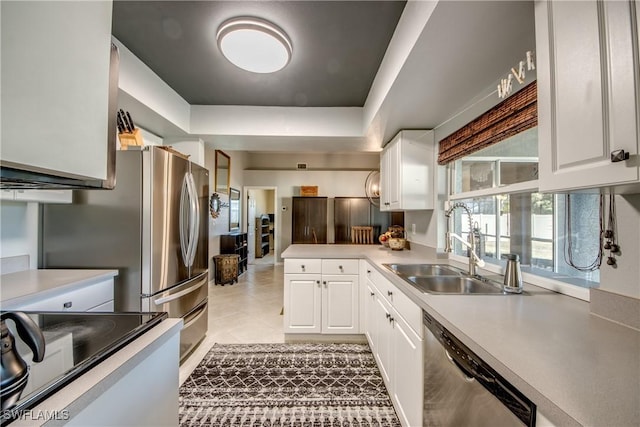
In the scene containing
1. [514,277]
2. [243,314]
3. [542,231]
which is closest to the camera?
[514,277]

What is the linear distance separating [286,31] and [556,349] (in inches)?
87.1

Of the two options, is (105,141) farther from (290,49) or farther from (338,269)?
(338,269)

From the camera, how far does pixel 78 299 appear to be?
5.37ft

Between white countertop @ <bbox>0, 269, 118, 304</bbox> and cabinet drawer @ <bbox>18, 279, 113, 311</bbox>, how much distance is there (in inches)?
1.4

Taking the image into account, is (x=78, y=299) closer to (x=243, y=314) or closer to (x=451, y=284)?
(x=243, y=314)

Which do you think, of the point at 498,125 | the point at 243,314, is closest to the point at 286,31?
the point at 498,125

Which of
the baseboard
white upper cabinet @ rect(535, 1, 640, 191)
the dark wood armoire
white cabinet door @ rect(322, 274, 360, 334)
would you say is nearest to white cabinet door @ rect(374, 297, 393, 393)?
white cabinet door @ rect(322, 274, 360, 334)

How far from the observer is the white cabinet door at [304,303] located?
8.98ft

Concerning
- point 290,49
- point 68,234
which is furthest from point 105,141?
point 68,234

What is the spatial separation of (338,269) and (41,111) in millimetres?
2428

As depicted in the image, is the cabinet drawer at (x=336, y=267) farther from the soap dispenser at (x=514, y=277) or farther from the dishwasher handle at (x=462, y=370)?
the dishwasher handle at (x=462, y=370)

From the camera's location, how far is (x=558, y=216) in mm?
1451

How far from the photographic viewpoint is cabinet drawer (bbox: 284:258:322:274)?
2.74m

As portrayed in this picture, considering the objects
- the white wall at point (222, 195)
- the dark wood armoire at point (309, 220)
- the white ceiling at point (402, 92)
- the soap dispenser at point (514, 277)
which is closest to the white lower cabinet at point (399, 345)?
the soap dispenser at point (514, 277)
